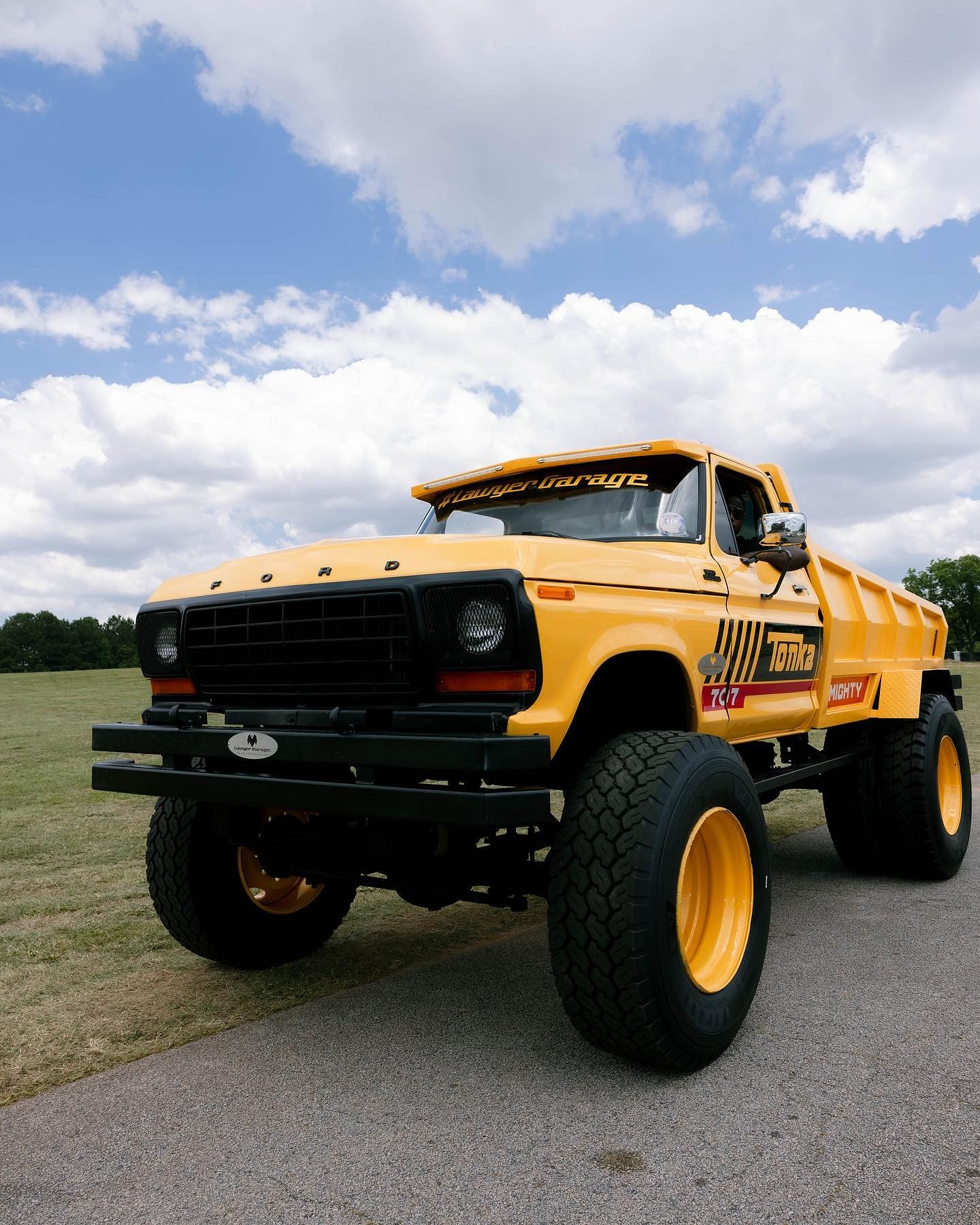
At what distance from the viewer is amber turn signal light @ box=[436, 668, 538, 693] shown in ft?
9.91

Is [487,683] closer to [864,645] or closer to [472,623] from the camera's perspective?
[472,623]

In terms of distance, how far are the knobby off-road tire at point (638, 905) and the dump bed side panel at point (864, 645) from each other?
7.21ft

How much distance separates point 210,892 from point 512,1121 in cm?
182

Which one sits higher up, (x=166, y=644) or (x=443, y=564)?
(x=443, y=564)

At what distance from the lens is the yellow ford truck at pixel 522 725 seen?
3.03m

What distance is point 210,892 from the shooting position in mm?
4148

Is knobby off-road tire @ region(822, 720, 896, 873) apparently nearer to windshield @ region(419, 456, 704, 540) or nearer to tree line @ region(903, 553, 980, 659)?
windshield @ region(419, 456, 704, 540)

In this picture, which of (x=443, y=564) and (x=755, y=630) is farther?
(x=755, y=630)

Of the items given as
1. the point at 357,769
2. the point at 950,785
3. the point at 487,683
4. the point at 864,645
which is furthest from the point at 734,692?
the point at 950,785

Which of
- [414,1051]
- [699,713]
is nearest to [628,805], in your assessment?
[699,713]

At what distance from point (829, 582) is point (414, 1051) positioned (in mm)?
3592

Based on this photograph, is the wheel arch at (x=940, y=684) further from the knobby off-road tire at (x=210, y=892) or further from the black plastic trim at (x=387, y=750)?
the knobby off-road tire at (x=210, y=892)

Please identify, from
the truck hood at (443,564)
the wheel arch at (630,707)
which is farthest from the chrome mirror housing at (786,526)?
the wheel arch at (630,707)

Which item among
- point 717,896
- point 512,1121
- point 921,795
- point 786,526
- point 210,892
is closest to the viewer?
point 512,1121
